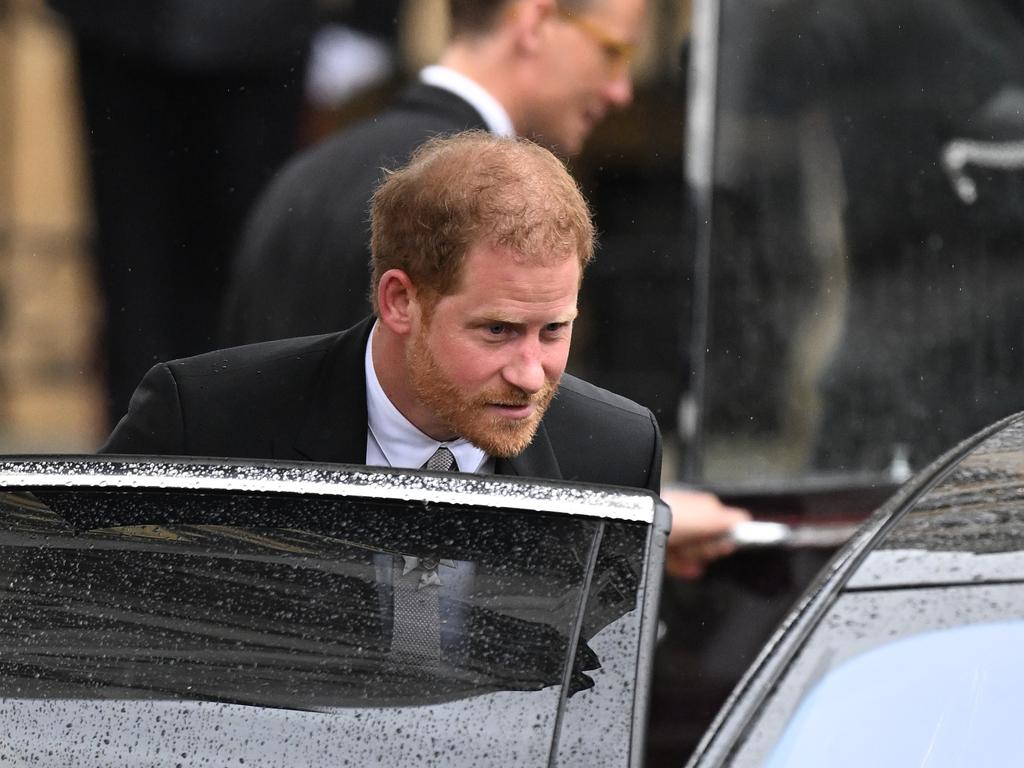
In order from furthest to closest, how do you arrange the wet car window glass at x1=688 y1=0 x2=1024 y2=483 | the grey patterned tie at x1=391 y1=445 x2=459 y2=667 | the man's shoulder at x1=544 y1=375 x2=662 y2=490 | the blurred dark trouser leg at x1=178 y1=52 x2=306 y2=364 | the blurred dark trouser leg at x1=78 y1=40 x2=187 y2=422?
the blurred dark trouser leg at x1=78 y1=40 x2=187 y2=422
the blurred dark trouser leg at x1=178 y1=52 x2=306 y2=364
the wet car window glass at x1=688 y1=0 x2=1024 y2=483
the man's shoulder at x1=544 y1=375 x2=662 y2=490
the grey patterned tie at x1=391 y1=445 x2=459 y2=667

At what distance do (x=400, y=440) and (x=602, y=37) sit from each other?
1.35m

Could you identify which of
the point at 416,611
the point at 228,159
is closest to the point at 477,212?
the point at 416,611

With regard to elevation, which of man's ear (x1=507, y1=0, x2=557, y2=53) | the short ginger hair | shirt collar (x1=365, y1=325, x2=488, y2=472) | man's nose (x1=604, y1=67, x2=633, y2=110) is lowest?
shirt collar (x1=365, y1=325, x2=488, y2=472)

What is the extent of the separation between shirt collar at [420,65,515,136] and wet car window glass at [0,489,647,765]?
4.73ft

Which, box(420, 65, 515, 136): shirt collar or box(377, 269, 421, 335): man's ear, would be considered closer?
box(377, 269, 421, 335): man's ear

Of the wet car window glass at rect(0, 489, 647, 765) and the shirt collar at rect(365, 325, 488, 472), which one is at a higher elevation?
the shirt collar at rect(365, 325, 488, 472)

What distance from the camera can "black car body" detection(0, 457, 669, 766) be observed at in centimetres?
202

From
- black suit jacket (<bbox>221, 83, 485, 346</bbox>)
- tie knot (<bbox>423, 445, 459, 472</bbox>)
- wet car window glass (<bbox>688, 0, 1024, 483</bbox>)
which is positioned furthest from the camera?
wet car window glass (<bbox>688, 0, 1024, 483</bbox>)

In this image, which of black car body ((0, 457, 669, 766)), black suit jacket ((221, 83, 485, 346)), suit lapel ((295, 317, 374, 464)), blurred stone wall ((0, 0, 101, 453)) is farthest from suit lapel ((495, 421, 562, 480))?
blurred stone wall ((0, 0, 101, 453))

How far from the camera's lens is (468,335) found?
8.06 ft

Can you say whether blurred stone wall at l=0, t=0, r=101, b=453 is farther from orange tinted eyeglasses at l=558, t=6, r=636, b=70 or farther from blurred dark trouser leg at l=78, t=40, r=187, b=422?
orange tinted eyeglasses at l=558, t=6, r=636, b=70

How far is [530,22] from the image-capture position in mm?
3557

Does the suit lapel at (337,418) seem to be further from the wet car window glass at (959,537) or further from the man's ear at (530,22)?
the man's ear at (530,22)

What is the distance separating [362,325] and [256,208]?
1914 millimetres
